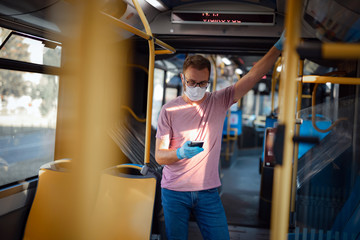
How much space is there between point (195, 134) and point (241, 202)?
3.31 m

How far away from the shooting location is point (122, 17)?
3402 mm

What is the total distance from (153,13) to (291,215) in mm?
2667

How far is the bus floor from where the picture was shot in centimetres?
372

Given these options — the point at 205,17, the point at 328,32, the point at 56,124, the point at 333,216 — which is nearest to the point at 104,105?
the point at 56,124

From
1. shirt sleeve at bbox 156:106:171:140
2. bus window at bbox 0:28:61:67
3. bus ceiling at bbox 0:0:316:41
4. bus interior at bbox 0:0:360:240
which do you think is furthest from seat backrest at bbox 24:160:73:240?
bus ceiling at bbox 0:0:316:41

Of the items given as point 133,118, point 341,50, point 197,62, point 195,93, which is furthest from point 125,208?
point 133,118

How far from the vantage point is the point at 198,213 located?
1979 millimetres

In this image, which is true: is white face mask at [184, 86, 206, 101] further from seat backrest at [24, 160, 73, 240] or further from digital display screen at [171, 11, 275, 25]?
digital display screen at [171, 11, 275, 25]

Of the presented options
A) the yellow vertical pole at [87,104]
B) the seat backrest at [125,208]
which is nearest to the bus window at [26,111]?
the yellow vertical pole at [87,104]

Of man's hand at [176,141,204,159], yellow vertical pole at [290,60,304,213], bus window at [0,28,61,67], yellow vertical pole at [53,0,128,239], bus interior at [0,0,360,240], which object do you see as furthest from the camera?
yellow vertical pole at [290,60,304,213]

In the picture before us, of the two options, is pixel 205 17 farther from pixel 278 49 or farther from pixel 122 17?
pixel 278 49

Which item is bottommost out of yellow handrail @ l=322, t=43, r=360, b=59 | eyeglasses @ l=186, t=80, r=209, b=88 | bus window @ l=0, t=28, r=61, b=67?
eyeglasses @ l=186, t=80, r=209, b=88

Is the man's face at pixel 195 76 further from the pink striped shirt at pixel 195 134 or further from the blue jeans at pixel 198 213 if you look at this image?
the blue jeans at pixel 198 213

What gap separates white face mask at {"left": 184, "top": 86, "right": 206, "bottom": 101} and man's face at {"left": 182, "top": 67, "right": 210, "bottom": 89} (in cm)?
3
